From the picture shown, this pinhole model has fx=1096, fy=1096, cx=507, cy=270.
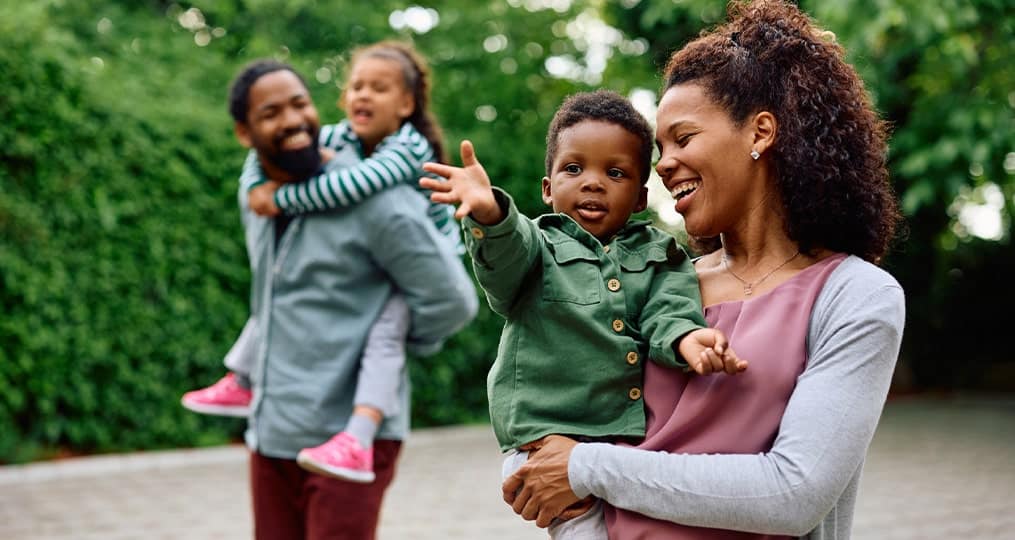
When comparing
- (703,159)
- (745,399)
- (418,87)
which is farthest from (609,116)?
(418,87)

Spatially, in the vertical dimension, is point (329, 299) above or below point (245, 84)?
below

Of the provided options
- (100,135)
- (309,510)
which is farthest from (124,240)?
(309,510)

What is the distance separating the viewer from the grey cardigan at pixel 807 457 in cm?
176

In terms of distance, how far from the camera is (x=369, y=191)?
3354 millimetres

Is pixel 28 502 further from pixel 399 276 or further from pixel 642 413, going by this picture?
pixel 642 413

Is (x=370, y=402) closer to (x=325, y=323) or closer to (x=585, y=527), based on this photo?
(x=325, y=323)

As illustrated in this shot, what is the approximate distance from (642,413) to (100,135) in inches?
277

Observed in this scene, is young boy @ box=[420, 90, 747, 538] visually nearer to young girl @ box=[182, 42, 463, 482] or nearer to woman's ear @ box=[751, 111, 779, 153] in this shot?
woman's ear @ box=[751, 111, 779, 153]

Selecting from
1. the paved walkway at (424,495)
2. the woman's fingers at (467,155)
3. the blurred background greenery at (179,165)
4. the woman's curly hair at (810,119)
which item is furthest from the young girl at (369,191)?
the blurred background greenery at (179,165)

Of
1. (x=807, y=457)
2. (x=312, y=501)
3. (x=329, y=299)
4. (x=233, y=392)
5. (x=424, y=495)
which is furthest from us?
(x=424, y=495)

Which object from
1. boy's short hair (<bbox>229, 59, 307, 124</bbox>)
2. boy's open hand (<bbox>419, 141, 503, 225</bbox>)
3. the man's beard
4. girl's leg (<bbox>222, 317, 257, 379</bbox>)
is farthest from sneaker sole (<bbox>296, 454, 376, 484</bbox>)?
boy's open hand (<bbox>419, 141, 503, 225</bbox>)

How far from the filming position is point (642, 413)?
6.46ft

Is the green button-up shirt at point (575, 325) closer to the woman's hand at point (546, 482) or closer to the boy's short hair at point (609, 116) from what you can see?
the woman's hand at point (546, 482)

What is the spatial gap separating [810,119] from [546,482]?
0.79m
